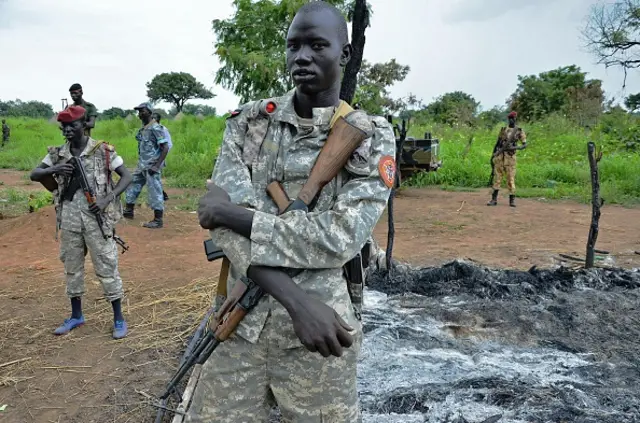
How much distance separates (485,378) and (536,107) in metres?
24.6

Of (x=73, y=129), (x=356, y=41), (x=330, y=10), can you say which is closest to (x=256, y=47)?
(x=356, y=41)

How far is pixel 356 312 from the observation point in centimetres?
169

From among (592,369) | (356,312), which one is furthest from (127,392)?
(592,369)

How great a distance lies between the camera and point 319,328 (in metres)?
1.39

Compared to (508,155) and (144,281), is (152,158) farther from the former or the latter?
(508,155)

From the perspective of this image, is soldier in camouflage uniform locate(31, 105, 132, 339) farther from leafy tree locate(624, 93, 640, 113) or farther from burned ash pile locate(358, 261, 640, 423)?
leafy tree locate(624, 93, 640, 113)

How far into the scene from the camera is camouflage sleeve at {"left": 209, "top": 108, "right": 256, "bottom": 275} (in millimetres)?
1501

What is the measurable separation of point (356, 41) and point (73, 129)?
9.02 feet

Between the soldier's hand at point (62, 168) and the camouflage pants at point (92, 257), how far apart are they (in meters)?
0.42

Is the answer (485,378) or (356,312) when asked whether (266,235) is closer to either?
(356,312)

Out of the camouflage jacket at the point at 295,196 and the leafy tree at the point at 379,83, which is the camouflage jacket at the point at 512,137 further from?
the camouflage jacket at the point at 295,196

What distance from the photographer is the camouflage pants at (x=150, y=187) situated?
25.3 ft

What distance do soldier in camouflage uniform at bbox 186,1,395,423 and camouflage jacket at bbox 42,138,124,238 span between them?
256cm

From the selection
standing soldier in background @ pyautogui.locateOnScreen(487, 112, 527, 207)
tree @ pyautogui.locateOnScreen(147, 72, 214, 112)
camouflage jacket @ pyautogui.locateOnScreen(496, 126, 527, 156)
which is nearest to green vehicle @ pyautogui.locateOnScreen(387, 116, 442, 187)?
standing soldier in background @ pyautogui.locateOnScreen(487, 112, 527, 207)
